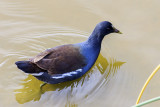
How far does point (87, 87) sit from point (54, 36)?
1325 millimetres

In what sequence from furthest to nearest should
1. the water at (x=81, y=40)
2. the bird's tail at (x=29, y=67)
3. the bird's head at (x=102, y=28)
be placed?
the bird's head at (x=102, y=28) < the water at (x=81, y=40) < the bird's tail at (x=29, y=67)

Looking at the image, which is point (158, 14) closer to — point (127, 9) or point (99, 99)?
point (127, 9)

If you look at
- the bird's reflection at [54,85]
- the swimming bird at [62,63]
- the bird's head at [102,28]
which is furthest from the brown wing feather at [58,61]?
the bird's head at [102,28]

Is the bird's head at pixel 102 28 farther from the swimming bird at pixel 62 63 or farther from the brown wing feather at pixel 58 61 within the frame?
the brown wing feather at pixel 58 61

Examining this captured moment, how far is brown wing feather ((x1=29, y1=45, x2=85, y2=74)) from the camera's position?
4.40 meters

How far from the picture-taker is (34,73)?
441cm

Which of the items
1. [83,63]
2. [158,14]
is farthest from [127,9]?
[83,63]

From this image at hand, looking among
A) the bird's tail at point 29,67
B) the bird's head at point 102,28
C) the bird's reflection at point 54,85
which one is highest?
the bird's head at point 102,28

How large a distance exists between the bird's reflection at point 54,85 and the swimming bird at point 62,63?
7.5 inches

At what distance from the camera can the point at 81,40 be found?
5.41m

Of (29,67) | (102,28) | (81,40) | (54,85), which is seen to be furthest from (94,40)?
(29,67)

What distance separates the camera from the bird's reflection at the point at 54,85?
4.59 m

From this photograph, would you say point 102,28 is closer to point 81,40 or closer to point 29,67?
point 81,40

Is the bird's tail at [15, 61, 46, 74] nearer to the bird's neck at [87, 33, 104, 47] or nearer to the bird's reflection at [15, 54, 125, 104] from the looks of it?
the bird's reflection at [15, 54, 125, 104]
